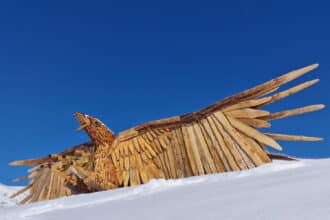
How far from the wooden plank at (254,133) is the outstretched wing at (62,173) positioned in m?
1.72

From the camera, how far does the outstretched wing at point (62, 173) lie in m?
4.90

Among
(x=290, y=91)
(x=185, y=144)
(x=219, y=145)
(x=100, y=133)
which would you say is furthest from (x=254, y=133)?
(x=100, y=133)

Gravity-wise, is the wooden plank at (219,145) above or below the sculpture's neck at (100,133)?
below

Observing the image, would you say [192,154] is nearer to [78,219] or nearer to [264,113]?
[264,113]

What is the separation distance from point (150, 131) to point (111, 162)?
579mm

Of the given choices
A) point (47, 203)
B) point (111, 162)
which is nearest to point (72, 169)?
point (111, 162)

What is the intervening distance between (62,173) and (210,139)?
7.42ft

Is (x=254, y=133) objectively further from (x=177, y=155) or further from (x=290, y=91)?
(x=177, y=155)

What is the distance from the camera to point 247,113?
12.3ft

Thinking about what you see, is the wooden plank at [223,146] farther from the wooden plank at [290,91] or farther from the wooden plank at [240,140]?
the wooden plank at [290,91]

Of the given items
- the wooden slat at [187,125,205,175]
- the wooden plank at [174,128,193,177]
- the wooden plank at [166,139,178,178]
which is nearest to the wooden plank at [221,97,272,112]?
the wooden slat at [187,125,205,175]

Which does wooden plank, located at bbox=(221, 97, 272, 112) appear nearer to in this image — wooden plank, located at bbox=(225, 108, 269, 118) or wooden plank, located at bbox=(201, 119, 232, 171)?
wooden plank, located at bbox=(225, 108, 269, 118)

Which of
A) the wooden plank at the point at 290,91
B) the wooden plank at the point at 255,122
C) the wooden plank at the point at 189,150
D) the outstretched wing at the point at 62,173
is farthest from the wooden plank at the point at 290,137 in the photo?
the outstretched wing at the point at 62,173

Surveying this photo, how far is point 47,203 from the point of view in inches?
105
